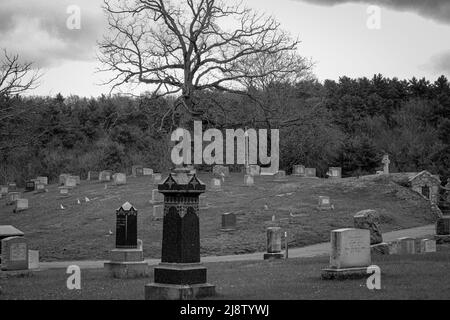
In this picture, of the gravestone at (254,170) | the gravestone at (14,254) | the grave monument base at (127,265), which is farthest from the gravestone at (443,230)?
the gravestone at (254,170)

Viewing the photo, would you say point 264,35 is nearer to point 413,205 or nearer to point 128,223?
point 413,205

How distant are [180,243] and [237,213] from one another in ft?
79.4

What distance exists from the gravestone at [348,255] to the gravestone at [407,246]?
7.69 meters

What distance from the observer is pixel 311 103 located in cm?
7275

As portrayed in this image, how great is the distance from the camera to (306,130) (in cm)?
6284

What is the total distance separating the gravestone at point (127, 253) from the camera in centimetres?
2059

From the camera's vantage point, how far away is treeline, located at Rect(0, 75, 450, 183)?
55.8 metres

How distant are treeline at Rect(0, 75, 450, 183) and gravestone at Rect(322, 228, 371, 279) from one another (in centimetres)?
2687

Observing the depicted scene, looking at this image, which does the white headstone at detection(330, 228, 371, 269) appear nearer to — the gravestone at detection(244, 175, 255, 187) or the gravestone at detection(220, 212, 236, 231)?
the gravestone at detection(220, 212, 236, 231)

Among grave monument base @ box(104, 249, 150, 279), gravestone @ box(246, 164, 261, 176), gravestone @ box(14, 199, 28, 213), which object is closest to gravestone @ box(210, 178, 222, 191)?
gravestone @ box(246, 164, 261, 176)

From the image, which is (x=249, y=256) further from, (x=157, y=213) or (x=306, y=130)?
(x=306, y=130)

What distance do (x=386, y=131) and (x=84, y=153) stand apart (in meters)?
33.6

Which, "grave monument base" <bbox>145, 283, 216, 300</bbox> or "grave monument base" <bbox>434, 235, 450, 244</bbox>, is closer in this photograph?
"grave monument base" <bbox>145, 283, 216, 300</bbox>

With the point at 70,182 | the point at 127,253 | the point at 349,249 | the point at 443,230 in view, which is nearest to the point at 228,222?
the point at 443,230
